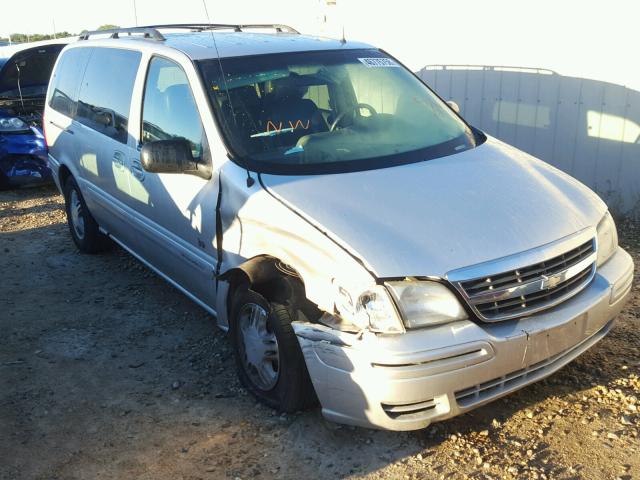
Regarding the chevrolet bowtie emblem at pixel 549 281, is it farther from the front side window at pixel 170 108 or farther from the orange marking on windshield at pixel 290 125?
the front side window at pixel 170 108

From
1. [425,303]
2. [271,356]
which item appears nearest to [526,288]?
[425,303]

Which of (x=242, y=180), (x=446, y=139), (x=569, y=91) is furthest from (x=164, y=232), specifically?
(x=569, y=91)

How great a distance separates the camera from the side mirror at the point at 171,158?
12.6 feet

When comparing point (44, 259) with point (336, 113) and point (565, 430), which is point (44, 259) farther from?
point (565, 430)

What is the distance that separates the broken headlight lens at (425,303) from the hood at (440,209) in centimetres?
6

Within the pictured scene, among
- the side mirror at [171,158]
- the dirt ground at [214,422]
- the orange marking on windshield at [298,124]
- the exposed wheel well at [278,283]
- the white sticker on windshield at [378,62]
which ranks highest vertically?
the white sticker on windshield at [378,62]

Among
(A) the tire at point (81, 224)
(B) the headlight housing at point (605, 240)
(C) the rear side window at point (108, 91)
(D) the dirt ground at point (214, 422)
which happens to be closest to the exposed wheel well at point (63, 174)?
(A) the tire at point (81, 224)

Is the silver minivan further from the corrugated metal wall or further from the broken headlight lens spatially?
the corrugated metal wall

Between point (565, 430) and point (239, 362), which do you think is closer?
point (565, 430)

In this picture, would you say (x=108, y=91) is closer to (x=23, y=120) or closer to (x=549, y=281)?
(x=549, y=281)

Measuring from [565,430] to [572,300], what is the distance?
2.07ft

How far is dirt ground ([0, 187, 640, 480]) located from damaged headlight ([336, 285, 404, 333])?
0.70 metres

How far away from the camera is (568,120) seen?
6.82 meters

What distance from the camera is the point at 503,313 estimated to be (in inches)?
120
